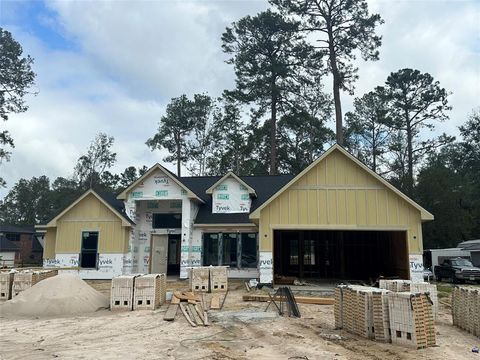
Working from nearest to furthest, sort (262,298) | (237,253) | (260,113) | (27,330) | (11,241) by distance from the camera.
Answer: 1. (27,330)
2. (262,298)
3. (237,253)
4. (260,113)
5. (11,241)

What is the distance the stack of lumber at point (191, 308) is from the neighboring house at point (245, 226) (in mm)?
4493

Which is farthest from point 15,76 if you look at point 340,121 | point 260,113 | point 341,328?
point 341,328

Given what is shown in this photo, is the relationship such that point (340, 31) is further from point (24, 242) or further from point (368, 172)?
point (24, 242)

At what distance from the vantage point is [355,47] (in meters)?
31.5

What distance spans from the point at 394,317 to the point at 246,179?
1733cm

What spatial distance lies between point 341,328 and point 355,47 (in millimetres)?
25541

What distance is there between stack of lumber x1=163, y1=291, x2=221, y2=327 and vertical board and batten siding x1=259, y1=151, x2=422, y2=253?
15.4 feet

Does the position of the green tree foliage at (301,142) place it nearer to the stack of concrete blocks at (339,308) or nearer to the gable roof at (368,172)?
the gable roof at (368,172)

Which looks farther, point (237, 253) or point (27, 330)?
point (237, 253)

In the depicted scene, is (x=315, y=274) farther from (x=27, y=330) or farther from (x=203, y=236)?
(x=27, y=330)

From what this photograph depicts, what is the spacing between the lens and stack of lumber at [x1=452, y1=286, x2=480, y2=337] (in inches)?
395

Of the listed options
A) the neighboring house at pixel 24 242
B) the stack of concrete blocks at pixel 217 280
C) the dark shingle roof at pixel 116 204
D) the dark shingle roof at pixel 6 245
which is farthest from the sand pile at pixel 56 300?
the neighboring house at pixel 24 242

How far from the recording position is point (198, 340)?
30.0 ft

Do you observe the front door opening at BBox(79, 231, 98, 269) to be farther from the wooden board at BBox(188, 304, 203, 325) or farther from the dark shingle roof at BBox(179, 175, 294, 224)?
the wooden board at BBox(188, 304, 203, 325)
